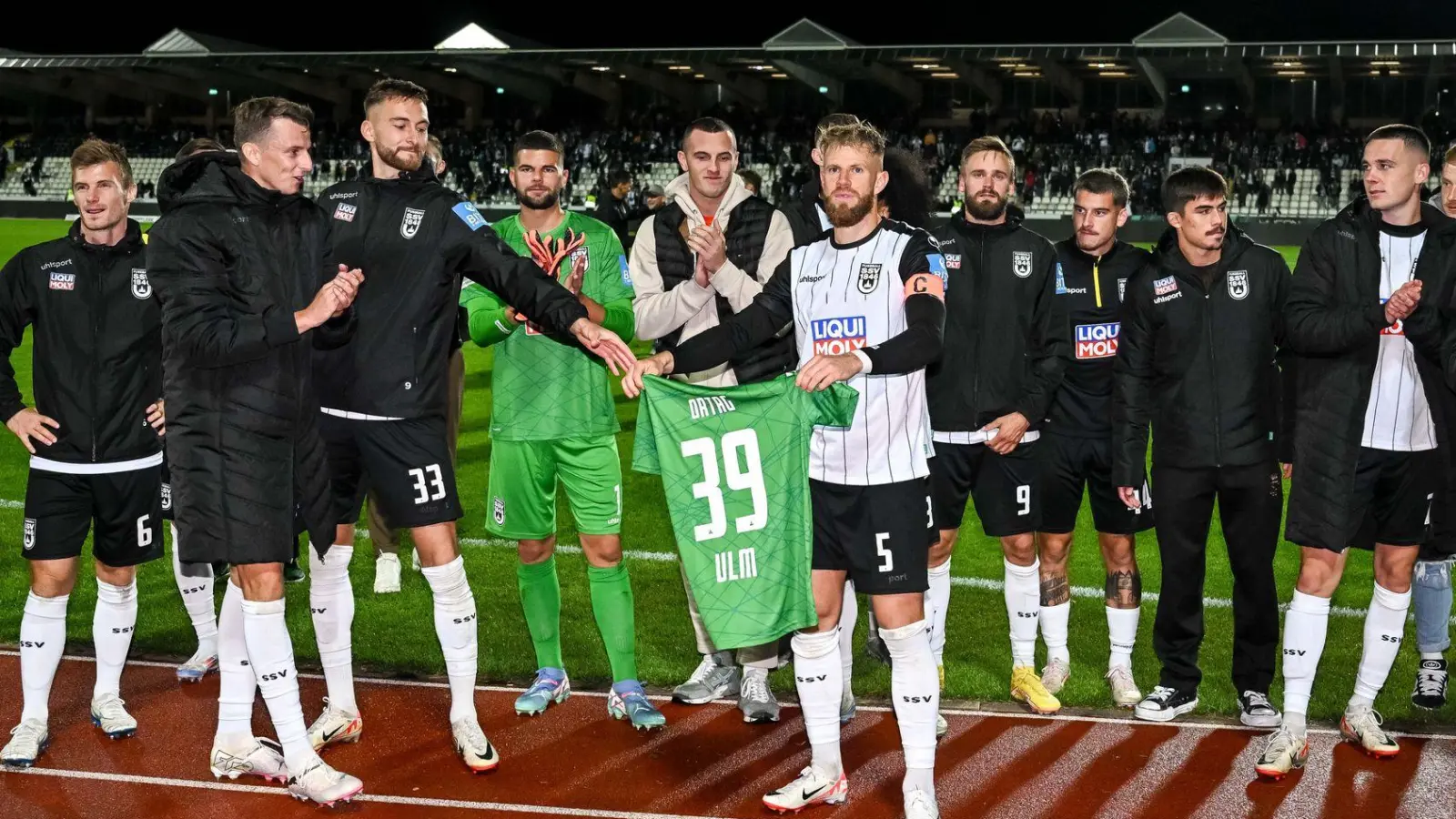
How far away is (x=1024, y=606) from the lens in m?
6.18

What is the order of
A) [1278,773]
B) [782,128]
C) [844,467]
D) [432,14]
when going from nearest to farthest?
[844,467] → [1278,773] → [782,128] → [432,14]

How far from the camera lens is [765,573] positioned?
15.8 ft

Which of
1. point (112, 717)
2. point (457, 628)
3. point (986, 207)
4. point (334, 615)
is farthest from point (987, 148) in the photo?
point (112, 717)

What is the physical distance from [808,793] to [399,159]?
277 cm

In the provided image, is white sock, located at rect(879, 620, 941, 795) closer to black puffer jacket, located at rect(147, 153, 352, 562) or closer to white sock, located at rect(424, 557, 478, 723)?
white sock, located at rect(424, 557, 478, 723)

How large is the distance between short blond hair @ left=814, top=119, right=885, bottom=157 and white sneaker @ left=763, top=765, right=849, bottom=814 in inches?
84.3

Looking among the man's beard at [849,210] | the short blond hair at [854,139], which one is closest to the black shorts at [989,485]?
the man's beard at [849,210]

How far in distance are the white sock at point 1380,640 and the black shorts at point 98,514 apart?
4.84 m

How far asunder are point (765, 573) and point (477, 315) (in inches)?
72.6

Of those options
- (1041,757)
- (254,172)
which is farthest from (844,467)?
(254,172)

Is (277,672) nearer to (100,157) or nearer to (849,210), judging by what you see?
(100,157)

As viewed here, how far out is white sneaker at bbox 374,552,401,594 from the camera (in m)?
7.85

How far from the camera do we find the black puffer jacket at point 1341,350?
5.26m

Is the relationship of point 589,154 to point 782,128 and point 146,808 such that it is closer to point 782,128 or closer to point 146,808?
point 782,128
